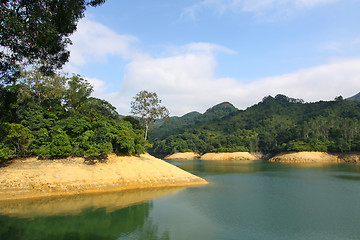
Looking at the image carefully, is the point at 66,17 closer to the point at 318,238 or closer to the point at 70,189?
the point at 70,189

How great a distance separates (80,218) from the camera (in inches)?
642

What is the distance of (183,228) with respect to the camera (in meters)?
14.7

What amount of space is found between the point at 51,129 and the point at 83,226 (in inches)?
612

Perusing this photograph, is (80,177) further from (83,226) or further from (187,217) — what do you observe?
(187,217)

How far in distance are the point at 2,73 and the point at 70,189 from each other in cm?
1463

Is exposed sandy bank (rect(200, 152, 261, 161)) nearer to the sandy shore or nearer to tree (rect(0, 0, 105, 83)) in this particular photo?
the sandy shore

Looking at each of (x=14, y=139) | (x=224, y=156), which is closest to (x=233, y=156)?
(x=224, y=156)

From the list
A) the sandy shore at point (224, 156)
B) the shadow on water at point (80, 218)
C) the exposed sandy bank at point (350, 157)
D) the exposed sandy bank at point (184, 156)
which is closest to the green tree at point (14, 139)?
the shadow on water at point (80, 218)

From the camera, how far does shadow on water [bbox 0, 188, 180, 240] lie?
1355 centimetres

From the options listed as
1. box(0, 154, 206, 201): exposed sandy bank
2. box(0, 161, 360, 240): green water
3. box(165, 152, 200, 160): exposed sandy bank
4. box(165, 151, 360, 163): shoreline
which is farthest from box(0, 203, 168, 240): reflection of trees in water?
box(165, 152, 200, 160): exposed sandy bank

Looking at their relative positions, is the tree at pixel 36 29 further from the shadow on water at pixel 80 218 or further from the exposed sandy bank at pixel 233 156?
the exposed sandy bank at pixel 233 156

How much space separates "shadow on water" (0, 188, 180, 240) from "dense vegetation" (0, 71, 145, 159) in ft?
20.7

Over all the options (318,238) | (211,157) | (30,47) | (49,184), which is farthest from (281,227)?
(211,157)

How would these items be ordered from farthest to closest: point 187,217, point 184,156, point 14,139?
1. point 184,156
2. point 14,139
3. point 187,217
